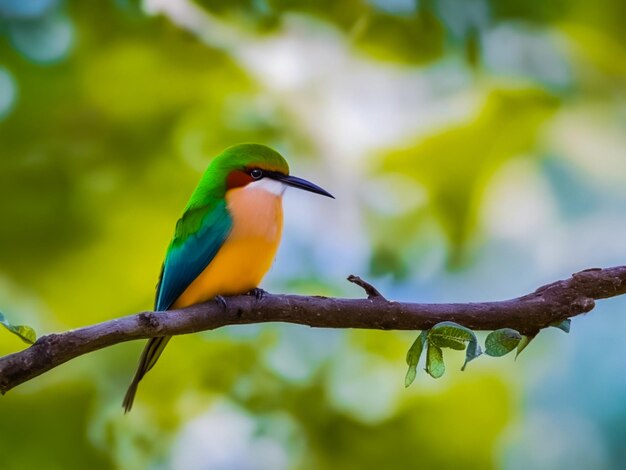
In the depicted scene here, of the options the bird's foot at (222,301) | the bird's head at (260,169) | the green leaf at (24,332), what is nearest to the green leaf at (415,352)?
the bird's foot at (222,301)

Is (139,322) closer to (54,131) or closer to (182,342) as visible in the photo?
(182,342)

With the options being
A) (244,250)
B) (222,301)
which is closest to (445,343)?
(222,301)

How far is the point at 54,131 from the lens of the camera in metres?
5.21

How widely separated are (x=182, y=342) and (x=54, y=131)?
1.39 meters

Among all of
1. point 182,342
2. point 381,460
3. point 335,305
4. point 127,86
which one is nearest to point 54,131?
point 127,86

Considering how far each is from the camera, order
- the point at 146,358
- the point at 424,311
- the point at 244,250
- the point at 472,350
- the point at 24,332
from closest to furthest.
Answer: the point at 24,332 → the point at 472,350 → the point at 424,311 → the point at 146,358 → the point at 244,250

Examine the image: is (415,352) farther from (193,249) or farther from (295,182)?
(193,249)

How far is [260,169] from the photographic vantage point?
347 cm

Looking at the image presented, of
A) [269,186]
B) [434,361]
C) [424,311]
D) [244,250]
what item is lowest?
[434,361]

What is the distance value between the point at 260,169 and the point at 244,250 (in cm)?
31

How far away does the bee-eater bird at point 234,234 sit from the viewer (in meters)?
3.40

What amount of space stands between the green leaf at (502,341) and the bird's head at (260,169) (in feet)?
3.75

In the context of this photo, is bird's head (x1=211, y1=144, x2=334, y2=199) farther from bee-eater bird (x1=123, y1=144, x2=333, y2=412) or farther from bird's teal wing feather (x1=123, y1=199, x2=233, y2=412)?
bird's teal wing feather (x1=123, y1=199, x2=233, y2=412)

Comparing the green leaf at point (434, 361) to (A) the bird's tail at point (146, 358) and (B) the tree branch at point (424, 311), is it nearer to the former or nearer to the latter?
(B) the tree branch at point (424, 311)
